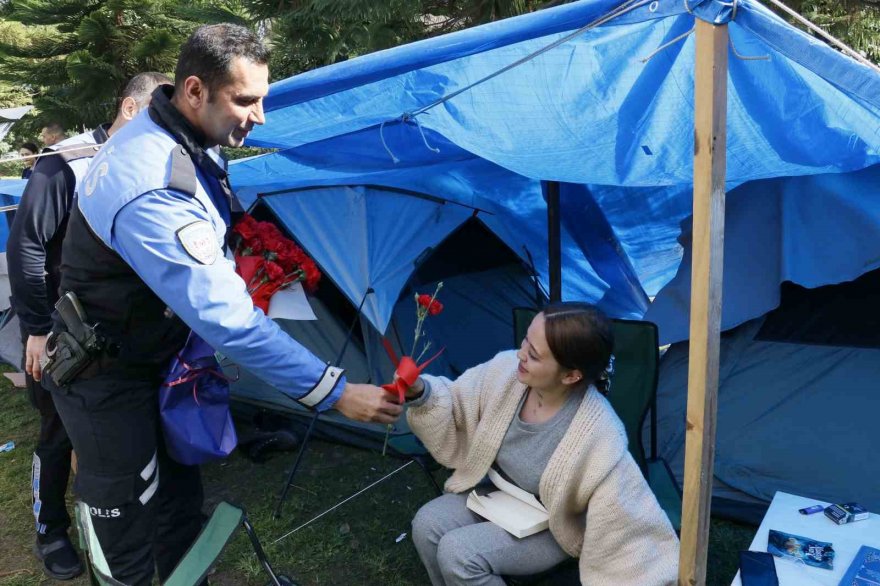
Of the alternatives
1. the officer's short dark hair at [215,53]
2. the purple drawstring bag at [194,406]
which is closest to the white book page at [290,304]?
the purple drawstring bag at [194,406]

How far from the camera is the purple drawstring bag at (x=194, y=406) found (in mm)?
1938

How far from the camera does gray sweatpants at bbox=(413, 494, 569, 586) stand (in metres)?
1.97

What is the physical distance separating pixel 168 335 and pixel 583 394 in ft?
3.71

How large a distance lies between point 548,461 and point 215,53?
1340 mm

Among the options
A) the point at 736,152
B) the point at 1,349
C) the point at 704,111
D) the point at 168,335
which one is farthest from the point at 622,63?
the point at 1,349

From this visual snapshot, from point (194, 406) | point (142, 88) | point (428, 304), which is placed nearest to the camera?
point (194, 406)

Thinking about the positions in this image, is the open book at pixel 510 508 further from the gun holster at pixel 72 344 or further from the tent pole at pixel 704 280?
the gun holster at pixel 72 344

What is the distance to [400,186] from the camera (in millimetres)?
3629

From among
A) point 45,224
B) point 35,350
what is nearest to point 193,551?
point 35,350

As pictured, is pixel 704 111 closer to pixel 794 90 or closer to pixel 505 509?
pixel 794 90

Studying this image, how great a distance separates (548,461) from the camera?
2.05 metres

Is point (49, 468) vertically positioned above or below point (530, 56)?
below

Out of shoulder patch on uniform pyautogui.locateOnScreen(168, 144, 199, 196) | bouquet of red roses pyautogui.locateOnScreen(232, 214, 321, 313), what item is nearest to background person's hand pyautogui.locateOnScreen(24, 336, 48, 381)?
bouquet of red roses pyautogui.locateOnScreen(232, 214, 321, 313)

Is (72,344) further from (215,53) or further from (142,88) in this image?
(142,88)
